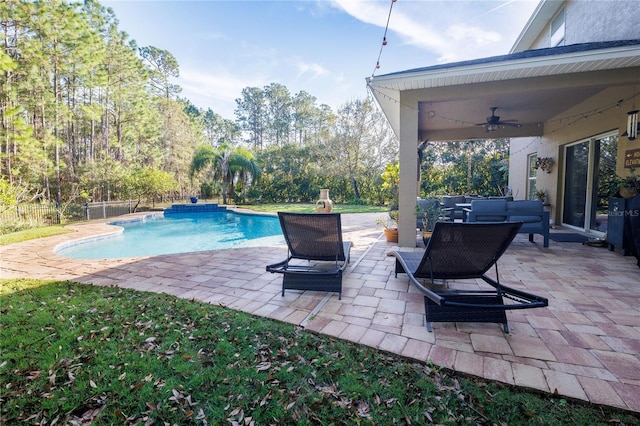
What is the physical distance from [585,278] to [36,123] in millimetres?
22443

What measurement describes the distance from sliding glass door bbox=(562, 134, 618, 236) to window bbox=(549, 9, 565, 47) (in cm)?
304

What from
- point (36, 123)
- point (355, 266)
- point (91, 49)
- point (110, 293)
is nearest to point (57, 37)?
point (91, 49)

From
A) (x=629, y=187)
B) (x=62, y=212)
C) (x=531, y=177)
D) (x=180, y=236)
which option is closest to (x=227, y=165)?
(x=62, y=212)

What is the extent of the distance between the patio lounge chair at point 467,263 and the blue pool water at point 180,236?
18.8ft

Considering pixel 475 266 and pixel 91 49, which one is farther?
pixel 91 49

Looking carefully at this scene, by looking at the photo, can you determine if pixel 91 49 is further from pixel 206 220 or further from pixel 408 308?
pixel 408 308

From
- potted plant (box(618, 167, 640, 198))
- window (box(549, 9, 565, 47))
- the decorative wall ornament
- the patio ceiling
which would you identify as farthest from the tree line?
potted plant (box(618, 167, 640, 198))

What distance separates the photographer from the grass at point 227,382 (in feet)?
5.05

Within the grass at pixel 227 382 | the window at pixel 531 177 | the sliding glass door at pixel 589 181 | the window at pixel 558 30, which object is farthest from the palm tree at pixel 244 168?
the grass at pixel 227 382

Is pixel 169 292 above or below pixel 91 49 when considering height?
below

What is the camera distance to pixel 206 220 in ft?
44.7

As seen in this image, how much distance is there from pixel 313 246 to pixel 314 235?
0.57 feet

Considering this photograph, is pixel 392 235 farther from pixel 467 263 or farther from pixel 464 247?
pixel 464 247

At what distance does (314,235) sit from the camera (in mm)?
3379
